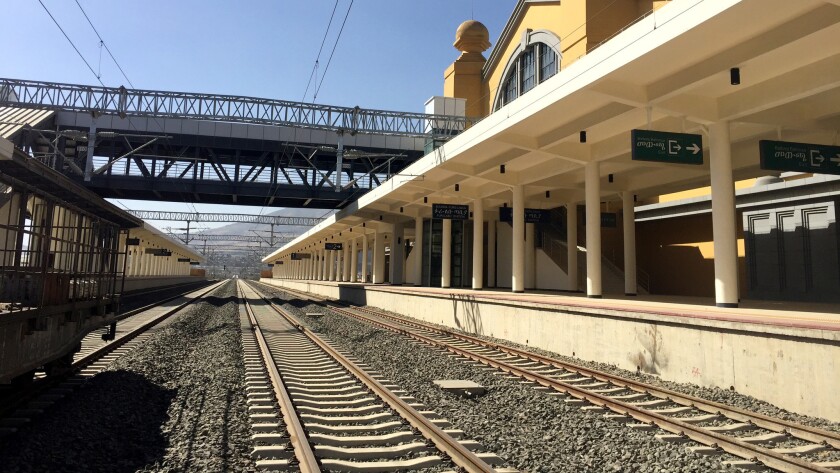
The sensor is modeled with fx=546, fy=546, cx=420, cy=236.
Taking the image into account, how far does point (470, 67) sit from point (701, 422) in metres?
47.9

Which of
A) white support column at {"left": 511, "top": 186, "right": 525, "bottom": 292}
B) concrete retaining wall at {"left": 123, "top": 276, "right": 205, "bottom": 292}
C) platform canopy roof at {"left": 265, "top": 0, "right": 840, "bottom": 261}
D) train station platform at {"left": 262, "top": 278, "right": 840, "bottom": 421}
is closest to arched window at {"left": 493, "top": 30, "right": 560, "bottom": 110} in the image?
white support column at {"left": 511, "top": 186, "right": 525, "bottom": 292}

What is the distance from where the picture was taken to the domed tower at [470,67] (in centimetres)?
5103

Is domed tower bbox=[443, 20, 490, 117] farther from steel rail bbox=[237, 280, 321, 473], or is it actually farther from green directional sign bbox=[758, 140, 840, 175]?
steel rail bbox=[237, 280, 321, 473]

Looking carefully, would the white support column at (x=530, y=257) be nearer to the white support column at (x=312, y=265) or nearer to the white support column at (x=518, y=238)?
the white support column at (x=518, y=238)

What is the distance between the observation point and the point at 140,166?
33.8m

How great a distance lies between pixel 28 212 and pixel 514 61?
134 feet

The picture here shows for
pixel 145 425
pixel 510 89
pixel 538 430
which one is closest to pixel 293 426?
pixel 145 425

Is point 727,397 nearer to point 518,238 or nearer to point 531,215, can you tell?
point 518,238

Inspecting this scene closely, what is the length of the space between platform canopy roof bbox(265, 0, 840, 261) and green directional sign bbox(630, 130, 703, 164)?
80 cm

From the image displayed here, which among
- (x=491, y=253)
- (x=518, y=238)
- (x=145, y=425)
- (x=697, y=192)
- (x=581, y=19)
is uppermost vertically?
(x=581, y=19)

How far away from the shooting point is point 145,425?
693 centimetres

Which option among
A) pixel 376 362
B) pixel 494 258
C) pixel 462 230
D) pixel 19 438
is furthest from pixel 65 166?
pixel 19 438

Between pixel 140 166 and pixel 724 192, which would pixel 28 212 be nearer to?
pixel 724 192

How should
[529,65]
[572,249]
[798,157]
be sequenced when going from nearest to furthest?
1. [798,157]
2. [572,249]
3. [529,65]
